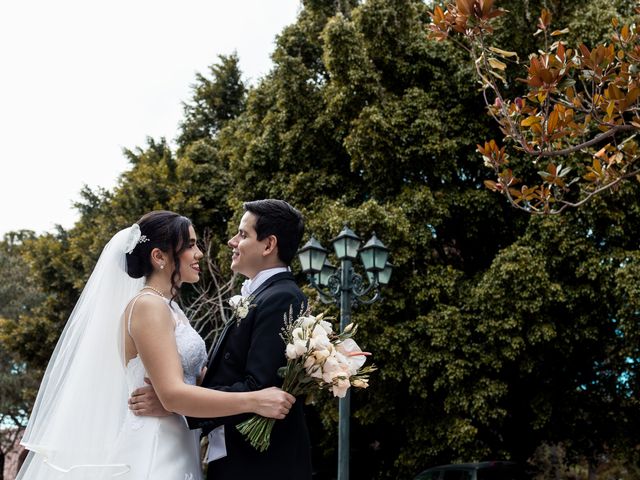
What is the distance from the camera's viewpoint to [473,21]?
4234mm

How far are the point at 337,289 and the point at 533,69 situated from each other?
5681mm

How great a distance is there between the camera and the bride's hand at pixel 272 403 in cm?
263

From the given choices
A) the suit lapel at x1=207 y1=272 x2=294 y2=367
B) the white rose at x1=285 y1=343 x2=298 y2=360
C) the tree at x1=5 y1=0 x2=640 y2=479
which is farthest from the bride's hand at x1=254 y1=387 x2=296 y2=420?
the tree at x1=5 y1=0 x2=640 y2=479

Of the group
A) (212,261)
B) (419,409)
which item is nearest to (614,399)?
(419,409)

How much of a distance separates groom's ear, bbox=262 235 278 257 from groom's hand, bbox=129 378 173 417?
726 millimetres

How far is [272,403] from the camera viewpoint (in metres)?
2.63

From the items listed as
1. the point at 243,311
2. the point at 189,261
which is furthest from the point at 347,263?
the point at 243,311

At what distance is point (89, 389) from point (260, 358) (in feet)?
2.93

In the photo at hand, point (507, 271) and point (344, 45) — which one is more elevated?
point (344, 45)

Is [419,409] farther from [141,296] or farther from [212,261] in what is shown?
[141,296]

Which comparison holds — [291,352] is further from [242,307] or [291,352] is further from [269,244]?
[269,244]

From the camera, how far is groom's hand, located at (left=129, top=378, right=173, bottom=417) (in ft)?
9.52

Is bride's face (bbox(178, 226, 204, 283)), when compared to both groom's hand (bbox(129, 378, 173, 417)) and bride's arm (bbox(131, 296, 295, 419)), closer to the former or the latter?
bride's arm (bbox(131, 296, 295, 419))

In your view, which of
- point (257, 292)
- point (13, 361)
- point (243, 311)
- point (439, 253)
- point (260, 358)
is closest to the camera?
point (260, 358)
